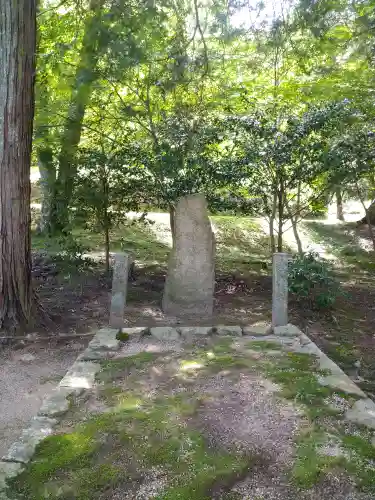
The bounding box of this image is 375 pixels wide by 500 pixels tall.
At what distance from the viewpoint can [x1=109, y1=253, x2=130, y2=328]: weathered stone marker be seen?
16.9 ft

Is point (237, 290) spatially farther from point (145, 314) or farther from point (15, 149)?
point (15, 149)

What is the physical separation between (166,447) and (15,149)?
11.8ft

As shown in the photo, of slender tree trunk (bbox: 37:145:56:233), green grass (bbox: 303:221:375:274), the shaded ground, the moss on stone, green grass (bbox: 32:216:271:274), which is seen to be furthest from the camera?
green grass (bbox: 303:221:375:274)

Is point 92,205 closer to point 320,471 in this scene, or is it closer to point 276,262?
point 276,262

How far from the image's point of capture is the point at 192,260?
6156 millimetres

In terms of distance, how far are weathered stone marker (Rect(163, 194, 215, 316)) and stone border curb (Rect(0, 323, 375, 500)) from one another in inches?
48.9

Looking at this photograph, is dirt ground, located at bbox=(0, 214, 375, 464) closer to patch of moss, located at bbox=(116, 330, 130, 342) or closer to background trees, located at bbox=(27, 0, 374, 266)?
patch of moss, located at bbox=(116, 330, 130, 342)

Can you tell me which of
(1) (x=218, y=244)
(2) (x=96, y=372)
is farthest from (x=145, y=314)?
(1) (x=218, y=244)

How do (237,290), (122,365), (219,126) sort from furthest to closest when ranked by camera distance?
1. (237,290)
2. (219,126)
3. (122,365)

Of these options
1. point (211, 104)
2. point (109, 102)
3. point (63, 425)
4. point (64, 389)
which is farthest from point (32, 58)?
point (63, 425)

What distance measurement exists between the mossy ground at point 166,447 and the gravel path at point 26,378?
0.78 metres

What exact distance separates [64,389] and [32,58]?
137 inches

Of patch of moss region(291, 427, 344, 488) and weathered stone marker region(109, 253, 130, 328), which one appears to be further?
weathered stone marker region(109, 253, 130, 328)

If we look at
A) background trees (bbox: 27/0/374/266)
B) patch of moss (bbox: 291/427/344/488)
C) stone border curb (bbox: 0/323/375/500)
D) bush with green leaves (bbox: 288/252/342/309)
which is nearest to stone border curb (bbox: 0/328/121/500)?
stone border curb (bbox: 0/323/375/500)
